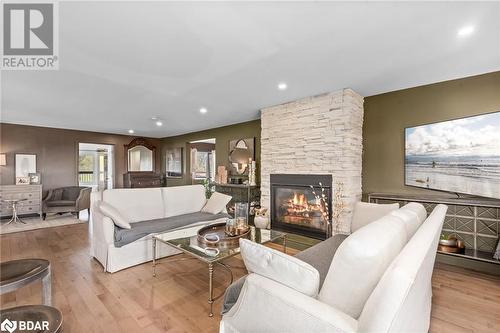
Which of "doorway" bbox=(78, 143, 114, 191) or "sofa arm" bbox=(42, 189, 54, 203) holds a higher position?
"doorway" bbox=(78, 143, 114, 191)

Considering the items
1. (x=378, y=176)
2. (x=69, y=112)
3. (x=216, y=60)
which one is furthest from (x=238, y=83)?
(x=69, y=112)

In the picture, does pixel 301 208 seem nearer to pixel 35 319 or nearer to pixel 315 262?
pixel 315 262

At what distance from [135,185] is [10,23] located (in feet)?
21.2

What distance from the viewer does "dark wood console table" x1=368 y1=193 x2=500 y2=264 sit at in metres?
2.67

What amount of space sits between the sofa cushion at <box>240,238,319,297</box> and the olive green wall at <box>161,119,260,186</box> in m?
3.91

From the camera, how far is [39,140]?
621 centimetres

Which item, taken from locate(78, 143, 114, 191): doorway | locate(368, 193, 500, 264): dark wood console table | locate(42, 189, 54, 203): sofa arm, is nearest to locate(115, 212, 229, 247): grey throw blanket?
locate(368, 193, 500, 264): dark wood console table

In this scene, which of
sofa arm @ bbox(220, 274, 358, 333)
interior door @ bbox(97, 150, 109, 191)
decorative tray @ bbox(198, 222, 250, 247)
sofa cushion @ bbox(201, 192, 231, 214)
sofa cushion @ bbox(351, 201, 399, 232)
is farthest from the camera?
interior door @ bbox(97, 150, 109, 191)

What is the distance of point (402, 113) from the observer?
3.44m

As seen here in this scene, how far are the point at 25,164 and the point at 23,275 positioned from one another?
6378mm

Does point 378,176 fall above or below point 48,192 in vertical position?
above

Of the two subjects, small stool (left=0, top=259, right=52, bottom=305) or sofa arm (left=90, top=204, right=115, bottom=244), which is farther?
sofa arm (left=90, top=204, right=115, bottom=244)

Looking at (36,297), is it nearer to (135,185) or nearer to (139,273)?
(139,273)
